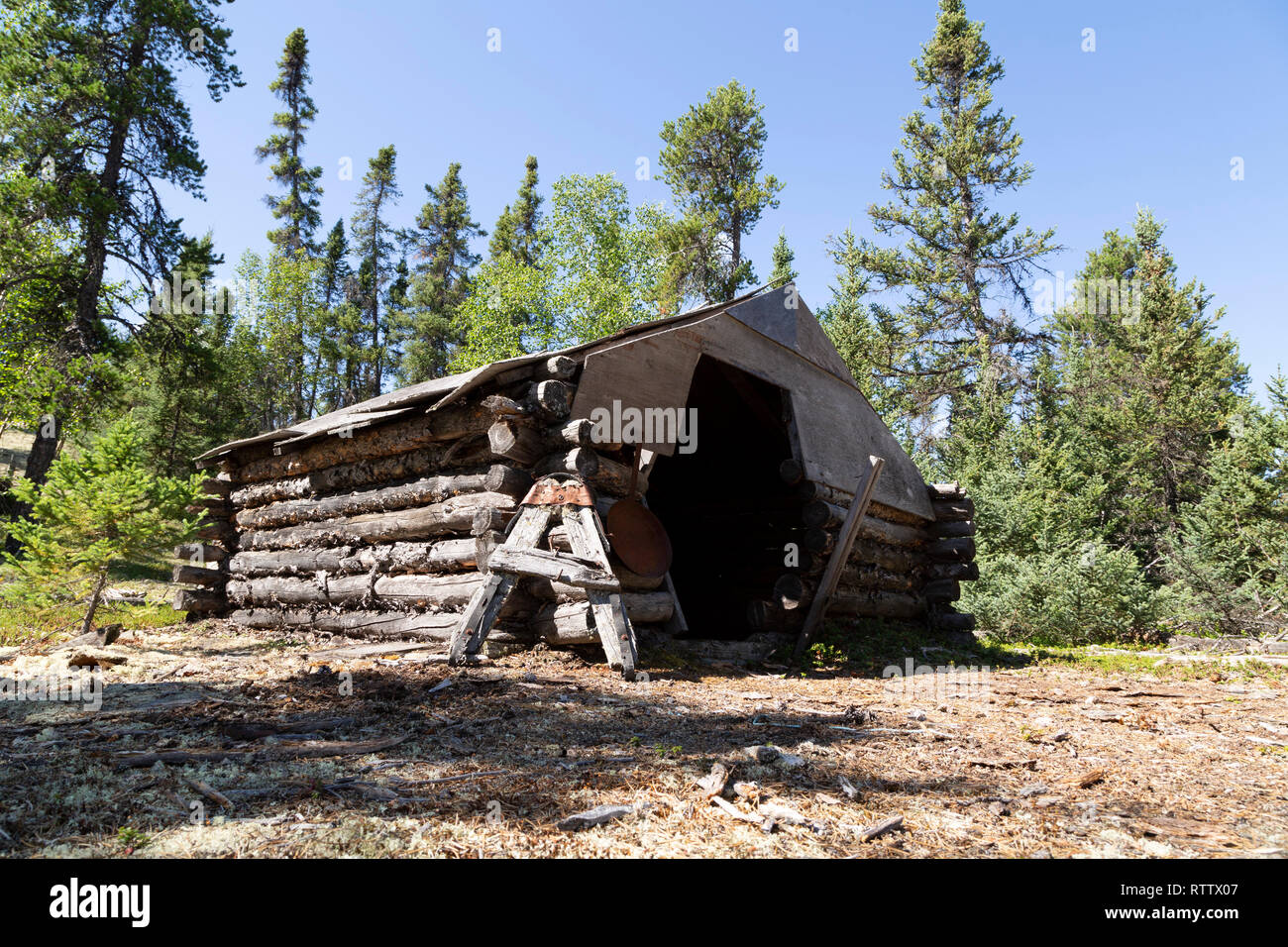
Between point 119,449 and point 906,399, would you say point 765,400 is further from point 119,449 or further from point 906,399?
point 906,399

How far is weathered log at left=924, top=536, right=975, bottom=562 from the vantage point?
1241 cm

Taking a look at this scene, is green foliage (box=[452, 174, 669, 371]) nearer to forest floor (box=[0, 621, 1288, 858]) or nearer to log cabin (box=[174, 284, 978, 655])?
log cabin (box=[174, 284, 978, 655])

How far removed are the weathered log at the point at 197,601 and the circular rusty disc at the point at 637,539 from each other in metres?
7.87

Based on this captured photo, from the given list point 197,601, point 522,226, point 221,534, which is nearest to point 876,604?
point 197,601

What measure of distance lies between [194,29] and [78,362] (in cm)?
1041

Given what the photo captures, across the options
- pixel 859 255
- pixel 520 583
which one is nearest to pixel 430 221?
pixel 859 255

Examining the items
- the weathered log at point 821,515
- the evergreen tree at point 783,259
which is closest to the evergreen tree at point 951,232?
the evergreen tree at point 783,259

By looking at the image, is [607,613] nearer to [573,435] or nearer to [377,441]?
[573,435]

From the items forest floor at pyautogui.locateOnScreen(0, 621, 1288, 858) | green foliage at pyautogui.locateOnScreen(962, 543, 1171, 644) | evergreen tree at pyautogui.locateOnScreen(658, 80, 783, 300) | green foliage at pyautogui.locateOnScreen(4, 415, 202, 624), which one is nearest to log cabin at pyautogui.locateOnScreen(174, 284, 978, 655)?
forest floor at pyautogui.locateOnScreen(0, 621, 1288, 858)

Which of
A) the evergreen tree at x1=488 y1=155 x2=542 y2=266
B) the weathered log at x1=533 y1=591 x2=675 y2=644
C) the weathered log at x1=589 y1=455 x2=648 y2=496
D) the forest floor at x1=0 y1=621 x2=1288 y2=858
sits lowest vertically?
the forest floor at x1=0 y1=621 x2=1288 y2=858

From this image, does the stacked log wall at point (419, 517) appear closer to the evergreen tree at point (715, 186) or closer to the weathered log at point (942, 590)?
the weathered log at point (942, 590)

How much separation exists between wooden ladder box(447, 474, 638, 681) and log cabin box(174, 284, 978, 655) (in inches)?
8.7

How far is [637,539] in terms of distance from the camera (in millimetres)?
8055
